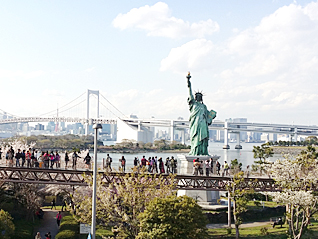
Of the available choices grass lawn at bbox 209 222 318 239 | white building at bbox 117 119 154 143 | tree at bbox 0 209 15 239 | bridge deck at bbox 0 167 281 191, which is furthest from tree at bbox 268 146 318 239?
white building at bbox 117 119 154 143

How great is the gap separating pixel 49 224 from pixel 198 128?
11.0 metres

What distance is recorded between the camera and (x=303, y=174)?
18.6 meters

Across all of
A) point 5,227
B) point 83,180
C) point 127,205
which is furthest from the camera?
point 83,180

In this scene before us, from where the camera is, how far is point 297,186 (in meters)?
18.0

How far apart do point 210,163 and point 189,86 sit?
598 cm

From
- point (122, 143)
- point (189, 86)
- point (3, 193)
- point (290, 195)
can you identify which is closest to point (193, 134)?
point (189, 86)

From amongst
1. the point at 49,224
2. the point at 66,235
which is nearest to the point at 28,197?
the point at 49,224

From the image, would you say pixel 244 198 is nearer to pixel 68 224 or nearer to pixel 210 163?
pixel 210 163

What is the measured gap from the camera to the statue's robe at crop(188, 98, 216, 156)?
25969mm

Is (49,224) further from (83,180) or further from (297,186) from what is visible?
(297,186)

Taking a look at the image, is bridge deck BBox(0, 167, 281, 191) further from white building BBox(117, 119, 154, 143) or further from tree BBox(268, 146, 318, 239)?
white building BBox(117, 119, 154, 143)

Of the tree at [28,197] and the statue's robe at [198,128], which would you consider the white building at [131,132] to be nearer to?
the statue's robe at [198,128]

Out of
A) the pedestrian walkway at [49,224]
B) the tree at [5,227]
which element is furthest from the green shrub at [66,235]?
the tree at [5,227]

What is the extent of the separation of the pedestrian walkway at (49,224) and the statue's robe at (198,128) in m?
9.52
